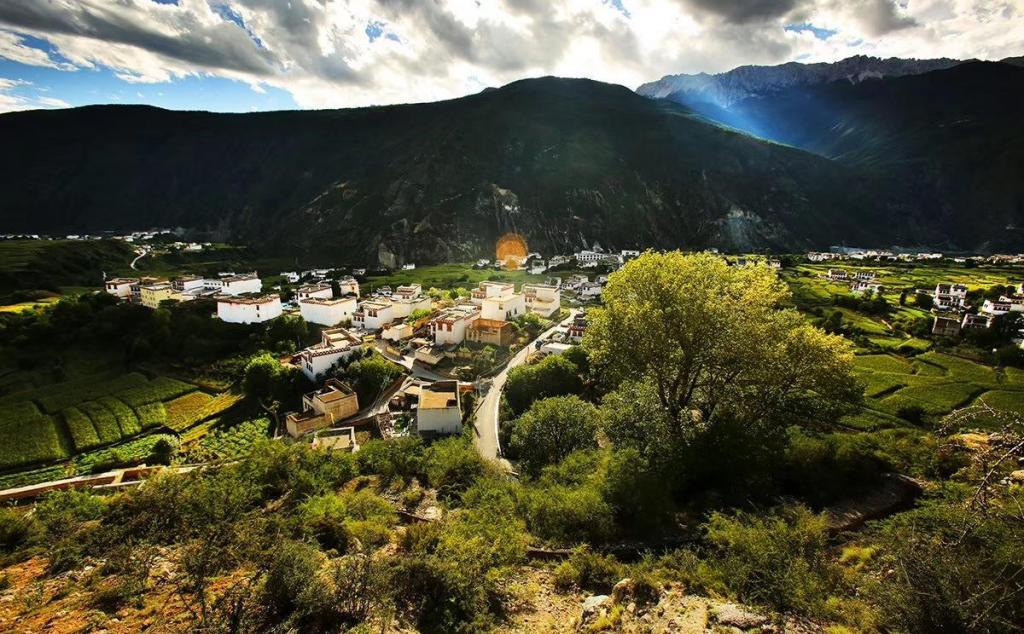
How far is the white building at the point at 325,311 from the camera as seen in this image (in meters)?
55.9

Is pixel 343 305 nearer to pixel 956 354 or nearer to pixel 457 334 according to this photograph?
pixel 457 334

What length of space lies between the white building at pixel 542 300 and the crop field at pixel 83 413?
1435 inches

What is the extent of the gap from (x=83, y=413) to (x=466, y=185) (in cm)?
11881

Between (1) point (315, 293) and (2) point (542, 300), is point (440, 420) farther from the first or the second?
(1) point (315, 293)

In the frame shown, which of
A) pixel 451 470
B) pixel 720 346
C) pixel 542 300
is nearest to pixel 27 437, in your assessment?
pixel 451 470

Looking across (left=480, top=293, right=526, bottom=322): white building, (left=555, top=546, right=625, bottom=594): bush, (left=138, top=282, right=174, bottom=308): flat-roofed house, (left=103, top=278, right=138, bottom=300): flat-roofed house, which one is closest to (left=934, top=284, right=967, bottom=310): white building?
(left=480, top=293, right=526, bottom=322): white building

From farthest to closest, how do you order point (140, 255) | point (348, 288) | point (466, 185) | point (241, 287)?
point (466, 185)
point (140, 255)
point (348, 288)
point (241, 287)

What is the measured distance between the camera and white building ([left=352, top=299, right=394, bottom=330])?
2163 inches

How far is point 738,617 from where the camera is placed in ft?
26.1

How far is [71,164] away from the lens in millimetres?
181750

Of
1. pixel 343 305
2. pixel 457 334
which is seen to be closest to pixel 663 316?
pixel 457 334

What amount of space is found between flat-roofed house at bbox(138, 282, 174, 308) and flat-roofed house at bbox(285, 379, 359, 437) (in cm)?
3626

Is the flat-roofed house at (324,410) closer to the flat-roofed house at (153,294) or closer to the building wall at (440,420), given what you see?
the building wall at (440,420)

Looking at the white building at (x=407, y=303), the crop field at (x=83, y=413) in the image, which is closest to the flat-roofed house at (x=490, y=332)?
the white building at (x=407, y=303)
